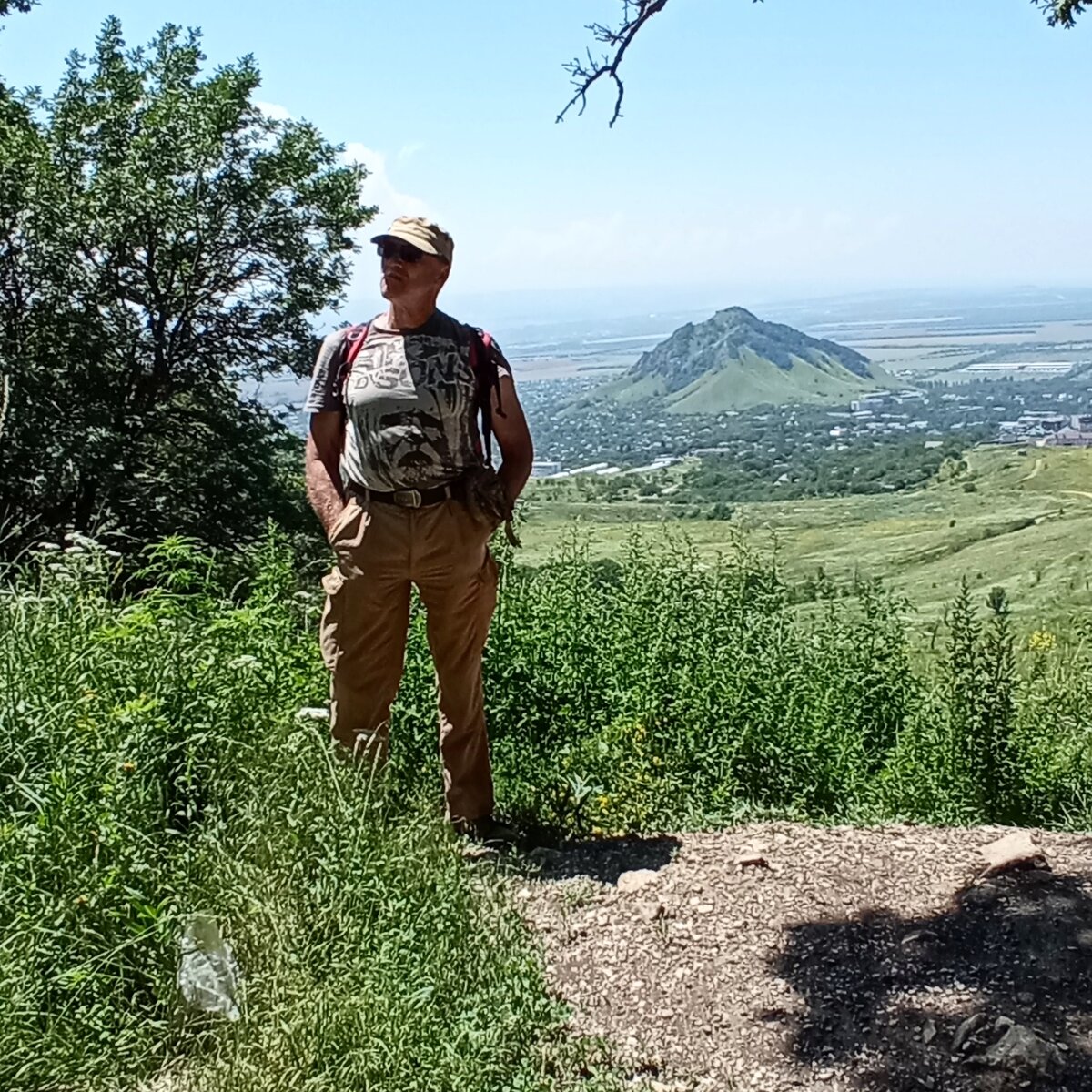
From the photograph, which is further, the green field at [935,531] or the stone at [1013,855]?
the green field at [935,531]

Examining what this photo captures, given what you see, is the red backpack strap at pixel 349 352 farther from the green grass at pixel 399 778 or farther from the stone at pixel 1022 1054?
the stone at pixel 1022 1054

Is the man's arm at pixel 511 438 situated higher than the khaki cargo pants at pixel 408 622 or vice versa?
the man's arm at pixel 511 438

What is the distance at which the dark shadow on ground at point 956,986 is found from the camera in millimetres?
2816

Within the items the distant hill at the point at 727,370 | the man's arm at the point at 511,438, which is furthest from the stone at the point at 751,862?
the distant hill at the point at 727,370

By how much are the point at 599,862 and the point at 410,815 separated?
0.75 metres

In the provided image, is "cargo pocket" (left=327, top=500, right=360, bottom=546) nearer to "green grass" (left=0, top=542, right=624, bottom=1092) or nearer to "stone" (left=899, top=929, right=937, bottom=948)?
"green grass" (left=0, top=542, right=624, bottom=1092)

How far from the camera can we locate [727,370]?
1524 inches

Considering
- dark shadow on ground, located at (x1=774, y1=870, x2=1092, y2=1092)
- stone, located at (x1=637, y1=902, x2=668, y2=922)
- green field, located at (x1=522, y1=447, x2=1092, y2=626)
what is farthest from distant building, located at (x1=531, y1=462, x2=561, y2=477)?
dark shadow on ground, located at (x1=774, y1=870, x2=1092, y2=1092)

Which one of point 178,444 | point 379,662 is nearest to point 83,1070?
point 379,662

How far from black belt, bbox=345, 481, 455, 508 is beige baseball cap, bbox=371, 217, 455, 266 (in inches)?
28.9

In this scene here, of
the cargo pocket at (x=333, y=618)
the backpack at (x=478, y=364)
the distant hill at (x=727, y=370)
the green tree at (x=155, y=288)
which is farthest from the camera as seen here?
the distant hill at (x=727, y=370)

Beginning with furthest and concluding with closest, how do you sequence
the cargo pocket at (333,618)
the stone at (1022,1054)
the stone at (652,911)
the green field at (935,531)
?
the green field at (935,531), the cargo pocket at (333,618), the stone at (652,911), the stone at (1022,1054)

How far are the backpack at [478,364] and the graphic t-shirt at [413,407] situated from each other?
21mm

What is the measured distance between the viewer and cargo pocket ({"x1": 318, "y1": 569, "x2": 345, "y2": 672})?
13.2 feet
